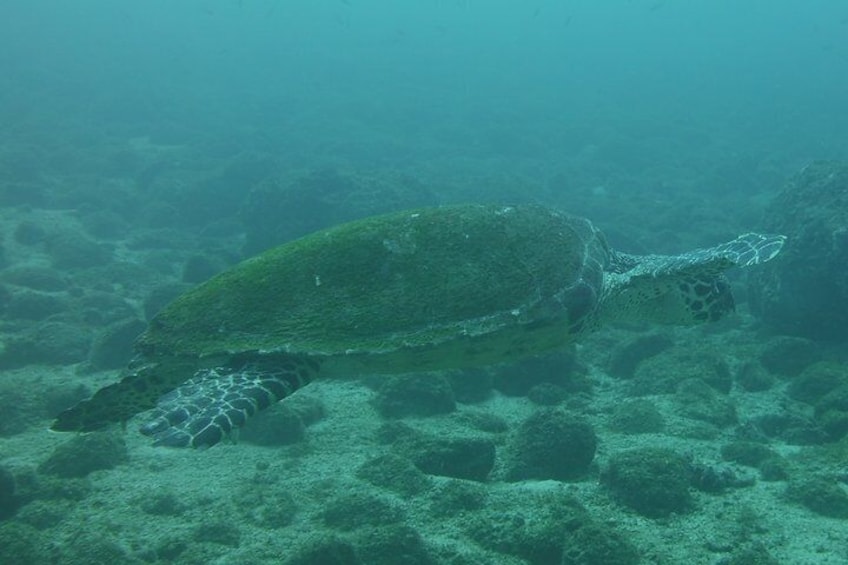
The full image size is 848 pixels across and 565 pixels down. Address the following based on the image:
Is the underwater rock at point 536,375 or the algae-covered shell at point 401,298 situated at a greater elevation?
the algae-covered shell at point 401,298

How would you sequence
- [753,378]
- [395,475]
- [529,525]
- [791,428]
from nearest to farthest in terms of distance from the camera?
[529,525] < [395,475] < [791,428] < [753,378]

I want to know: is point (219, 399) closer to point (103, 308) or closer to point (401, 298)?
point (401, 298)

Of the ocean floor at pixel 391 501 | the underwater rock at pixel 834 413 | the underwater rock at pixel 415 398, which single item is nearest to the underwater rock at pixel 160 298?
the ocean floor at pixel 391 501

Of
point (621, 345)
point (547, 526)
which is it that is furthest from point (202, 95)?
point (547, 526)

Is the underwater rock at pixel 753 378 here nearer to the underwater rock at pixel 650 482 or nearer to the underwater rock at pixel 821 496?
the underwater rock at pixel 821 496

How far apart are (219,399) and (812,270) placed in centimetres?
920

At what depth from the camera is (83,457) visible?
6336 mm

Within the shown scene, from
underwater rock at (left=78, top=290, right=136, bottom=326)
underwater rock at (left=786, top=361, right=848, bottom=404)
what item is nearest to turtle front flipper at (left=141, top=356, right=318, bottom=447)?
underwater rock at (left=786, top=361, right=848, bottom=404)

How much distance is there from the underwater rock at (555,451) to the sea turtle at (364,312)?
86 cm

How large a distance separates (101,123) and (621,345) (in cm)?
3652

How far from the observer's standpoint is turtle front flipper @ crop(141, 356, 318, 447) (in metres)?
4.52

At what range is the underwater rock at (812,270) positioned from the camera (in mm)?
9250

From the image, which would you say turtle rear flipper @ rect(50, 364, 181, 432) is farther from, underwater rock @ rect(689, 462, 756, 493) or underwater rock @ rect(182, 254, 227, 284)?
underwater rock @ rect(182, 254, 227, 284)

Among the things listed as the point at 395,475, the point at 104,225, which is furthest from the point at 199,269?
the point at 395,475
